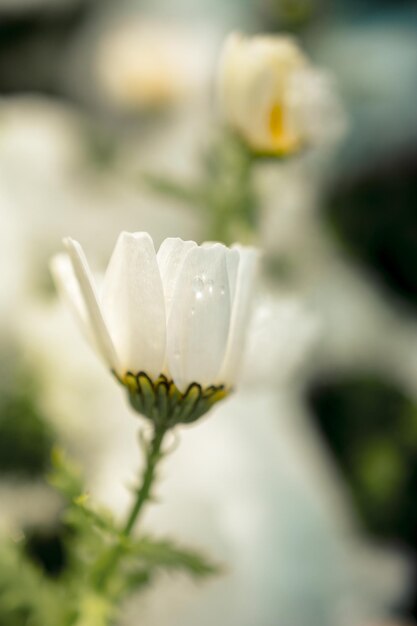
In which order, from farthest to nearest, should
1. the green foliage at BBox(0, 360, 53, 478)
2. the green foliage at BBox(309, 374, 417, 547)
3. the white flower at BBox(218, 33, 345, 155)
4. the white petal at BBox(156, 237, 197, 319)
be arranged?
the green foliage at BBox(309, 374, 417, 547) → the green foliage at BBox(0, 360, 53, 478) → the white flower at BBox(218, 33, 345, 155) → the white petal at BBox(156, 237, 197, 319)

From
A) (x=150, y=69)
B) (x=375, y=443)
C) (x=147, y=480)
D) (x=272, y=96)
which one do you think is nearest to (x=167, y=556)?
(x=147, y=480)

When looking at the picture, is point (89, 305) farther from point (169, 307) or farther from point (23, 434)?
point (23, 434)

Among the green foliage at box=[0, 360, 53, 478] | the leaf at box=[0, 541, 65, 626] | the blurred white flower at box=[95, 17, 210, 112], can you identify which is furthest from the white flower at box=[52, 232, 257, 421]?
the blurred white flower at box=[95, 17, 210, 112]

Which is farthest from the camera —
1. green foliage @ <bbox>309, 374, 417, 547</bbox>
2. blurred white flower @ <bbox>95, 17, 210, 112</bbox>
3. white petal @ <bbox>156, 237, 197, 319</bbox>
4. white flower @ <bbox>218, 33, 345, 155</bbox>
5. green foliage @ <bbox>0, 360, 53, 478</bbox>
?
blurred white flower @ <bbox>95, 17, 210, 112</bbox>

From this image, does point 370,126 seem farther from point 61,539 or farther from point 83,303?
point 83,303

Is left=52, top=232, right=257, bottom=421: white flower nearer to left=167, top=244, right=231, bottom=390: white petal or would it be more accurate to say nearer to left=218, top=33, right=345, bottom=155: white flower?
left=167, top=244, right=231, bottom=390: white petal

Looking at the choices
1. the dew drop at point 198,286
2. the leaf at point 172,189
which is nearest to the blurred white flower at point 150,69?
the leaf at point 172,189

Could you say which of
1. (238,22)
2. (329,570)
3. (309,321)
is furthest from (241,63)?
(238,22)
